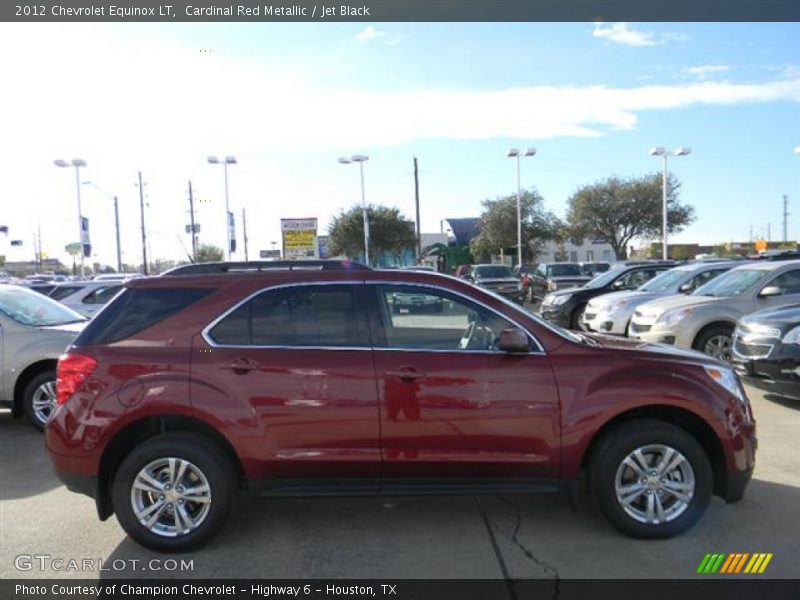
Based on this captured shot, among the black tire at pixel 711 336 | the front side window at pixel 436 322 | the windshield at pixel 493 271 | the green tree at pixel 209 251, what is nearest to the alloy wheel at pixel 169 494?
the front side window at pixel 436 322

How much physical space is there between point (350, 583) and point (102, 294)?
35.0 feet

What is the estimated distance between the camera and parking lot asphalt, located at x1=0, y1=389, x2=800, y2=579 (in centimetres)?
381

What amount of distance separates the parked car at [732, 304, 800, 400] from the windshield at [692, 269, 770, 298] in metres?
2.17

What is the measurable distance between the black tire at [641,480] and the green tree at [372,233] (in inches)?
1669

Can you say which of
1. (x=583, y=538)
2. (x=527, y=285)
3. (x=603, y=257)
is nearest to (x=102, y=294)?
(x=583, y=538)

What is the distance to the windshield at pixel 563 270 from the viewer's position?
2489cm

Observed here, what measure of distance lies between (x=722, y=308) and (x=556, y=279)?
14.4 metres

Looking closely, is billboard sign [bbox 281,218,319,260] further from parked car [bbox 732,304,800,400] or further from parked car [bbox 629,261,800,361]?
parked car [bbox 732,304,800,400]

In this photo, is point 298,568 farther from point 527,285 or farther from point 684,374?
point 527,285

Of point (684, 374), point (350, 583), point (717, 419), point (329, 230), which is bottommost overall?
point (350, 583)

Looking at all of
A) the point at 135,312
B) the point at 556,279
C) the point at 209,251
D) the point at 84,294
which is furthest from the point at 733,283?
the point at 209,251

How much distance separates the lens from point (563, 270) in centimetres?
2516

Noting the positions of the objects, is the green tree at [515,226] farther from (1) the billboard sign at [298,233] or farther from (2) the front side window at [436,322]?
(2) the front side window at [436,322]

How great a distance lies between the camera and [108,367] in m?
4.02
